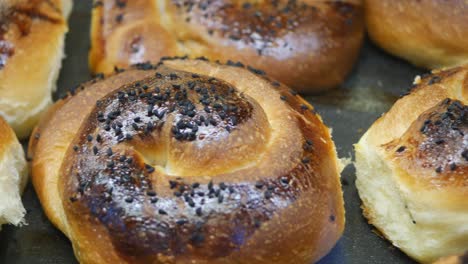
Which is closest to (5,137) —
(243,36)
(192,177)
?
(192,177)

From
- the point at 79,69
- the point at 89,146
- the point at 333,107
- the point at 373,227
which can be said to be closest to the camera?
the point at 89,146

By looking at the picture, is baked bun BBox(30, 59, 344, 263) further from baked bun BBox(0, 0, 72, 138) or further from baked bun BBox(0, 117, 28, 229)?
baked bun BBox(0, 0, 72, 138)

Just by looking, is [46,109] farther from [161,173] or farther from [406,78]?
[406,78]

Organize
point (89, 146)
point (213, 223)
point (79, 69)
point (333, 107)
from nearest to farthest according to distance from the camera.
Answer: point (213, 223)
point (89, 146)
point (333, 107)
point (79, 69)

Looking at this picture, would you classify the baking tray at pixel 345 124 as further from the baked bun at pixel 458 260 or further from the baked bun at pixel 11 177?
the baked bun at pixel 458 260

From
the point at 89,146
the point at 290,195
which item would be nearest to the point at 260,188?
the point at 290,195
